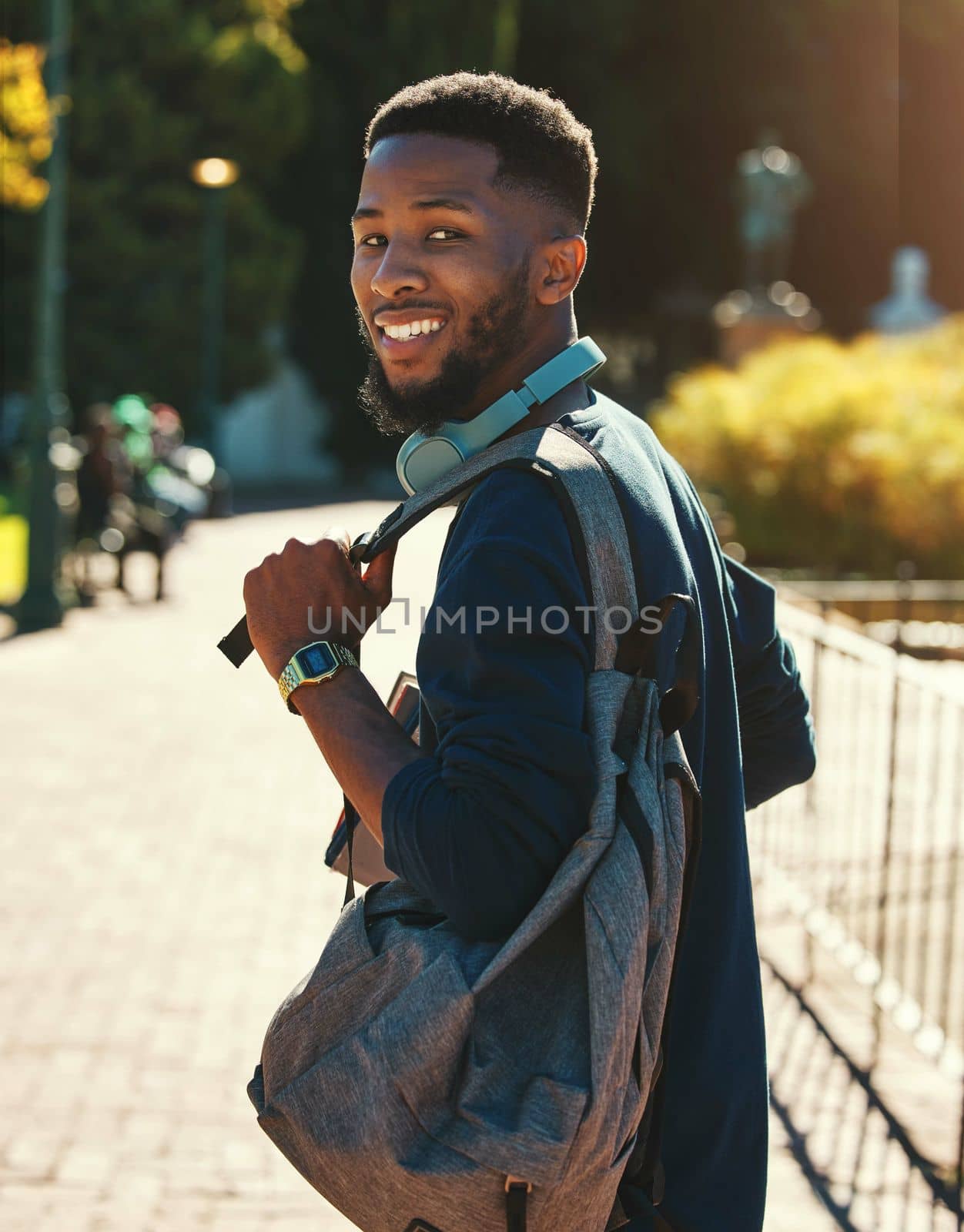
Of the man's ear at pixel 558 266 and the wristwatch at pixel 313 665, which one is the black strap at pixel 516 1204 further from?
the man's ear at pixel 558 266

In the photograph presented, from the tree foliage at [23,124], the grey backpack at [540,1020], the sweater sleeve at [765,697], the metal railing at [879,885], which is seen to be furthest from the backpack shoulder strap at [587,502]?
the tree foliage at [23,124]

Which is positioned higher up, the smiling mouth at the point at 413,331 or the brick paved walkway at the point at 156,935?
the smiling mouth at the point at 413,331

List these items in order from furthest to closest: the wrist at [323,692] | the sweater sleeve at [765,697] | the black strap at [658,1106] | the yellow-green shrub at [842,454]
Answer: the yellow-green shrub at [842,454] → the sweater sleeve at [765,697] → the wrist at [323,692] → the black strap at [658,1106]

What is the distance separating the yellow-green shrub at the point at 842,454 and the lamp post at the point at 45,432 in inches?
245

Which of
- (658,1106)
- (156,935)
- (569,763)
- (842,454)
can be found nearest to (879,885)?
(156,935)

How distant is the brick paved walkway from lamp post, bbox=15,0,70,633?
1871mm

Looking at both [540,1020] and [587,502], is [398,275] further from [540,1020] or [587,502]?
[540,1020]

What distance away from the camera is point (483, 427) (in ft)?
5.92

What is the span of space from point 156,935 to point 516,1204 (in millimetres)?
4236

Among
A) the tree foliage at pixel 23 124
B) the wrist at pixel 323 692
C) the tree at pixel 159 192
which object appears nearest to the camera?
the wrist at pixel 323 692

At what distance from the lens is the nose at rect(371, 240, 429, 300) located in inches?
71.6

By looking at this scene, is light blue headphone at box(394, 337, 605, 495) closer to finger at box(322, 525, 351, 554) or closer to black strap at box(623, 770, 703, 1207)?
finger at box(322, 525, 351, 554)

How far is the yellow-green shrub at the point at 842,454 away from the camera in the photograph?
A: 40.5 ft

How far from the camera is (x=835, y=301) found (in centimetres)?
3962
